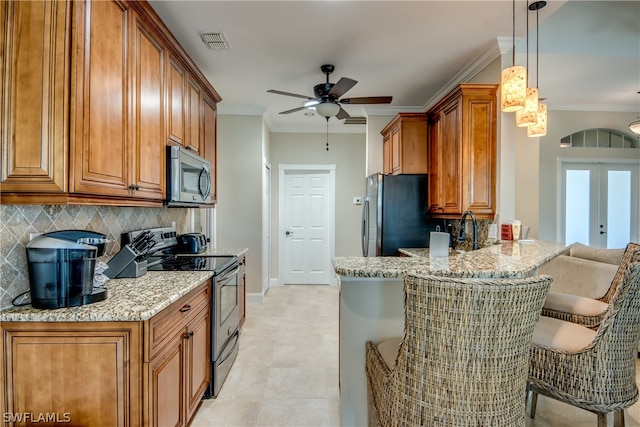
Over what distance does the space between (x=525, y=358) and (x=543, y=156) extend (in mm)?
5171

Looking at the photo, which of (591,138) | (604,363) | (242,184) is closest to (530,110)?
(604,363)

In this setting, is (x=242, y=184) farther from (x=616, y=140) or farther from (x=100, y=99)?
(x=616, y=140)

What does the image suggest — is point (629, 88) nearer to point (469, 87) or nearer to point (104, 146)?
point (469, 87)

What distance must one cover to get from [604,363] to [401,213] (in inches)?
96.1

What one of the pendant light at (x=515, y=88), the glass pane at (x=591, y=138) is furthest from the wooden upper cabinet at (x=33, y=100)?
the glass pane at (x=591, y=138)

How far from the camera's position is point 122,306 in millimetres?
1367

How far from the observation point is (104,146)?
1.57 m

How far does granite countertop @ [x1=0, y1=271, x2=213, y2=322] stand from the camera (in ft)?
4.22

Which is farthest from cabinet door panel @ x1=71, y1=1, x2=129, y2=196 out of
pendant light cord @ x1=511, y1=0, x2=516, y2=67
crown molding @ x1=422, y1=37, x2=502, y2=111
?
crown molding @ x1=422, y1=37, x2=502, y2=111

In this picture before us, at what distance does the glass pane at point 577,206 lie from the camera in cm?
528

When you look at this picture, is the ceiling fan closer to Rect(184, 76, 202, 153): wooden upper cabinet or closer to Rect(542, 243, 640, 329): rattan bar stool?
Rect(184, 76, 202, 153): wooden upper cabinet

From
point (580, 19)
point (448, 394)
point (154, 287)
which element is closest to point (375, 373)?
point (448, 394)

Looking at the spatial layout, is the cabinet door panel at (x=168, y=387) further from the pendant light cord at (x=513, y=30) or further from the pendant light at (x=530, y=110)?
the pendant light cord at (x=513, y=30)

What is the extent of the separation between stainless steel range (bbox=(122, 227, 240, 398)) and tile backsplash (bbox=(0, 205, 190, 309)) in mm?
196
